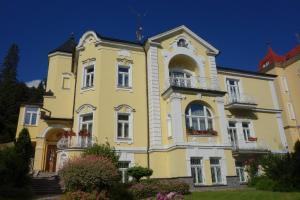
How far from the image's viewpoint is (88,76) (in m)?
23.8

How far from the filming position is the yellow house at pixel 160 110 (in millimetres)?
20641

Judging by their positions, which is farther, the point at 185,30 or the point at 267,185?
the point at 185,30

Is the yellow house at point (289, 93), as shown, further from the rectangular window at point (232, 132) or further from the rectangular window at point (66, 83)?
the rectangular window at point (66, 83)

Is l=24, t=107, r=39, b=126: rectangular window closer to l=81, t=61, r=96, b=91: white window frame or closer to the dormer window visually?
l=81, t=61, r=96, b=91: white window frame

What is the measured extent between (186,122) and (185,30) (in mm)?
9433

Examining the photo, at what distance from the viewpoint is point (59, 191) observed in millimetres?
18766

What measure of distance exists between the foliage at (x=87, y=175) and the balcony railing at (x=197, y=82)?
12.7m

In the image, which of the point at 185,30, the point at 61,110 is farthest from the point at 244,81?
the point at 61,110

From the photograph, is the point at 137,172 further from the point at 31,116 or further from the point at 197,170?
the point at 31,116

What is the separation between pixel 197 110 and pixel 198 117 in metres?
0.57

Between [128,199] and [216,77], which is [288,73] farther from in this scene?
[128,199]

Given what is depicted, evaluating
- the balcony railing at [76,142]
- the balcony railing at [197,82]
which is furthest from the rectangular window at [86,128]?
the balcony railing at [197,82]

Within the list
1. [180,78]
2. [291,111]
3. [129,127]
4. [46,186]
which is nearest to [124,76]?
[129,127]

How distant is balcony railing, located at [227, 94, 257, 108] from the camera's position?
25359 mm
